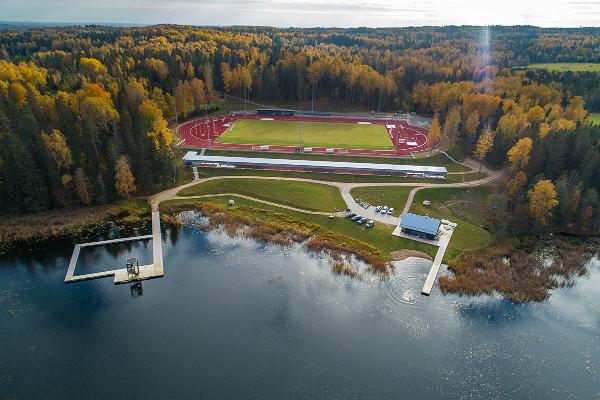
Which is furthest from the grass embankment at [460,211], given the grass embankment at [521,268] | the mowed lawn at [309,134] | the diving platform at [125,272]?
the diving platform at [125,272]

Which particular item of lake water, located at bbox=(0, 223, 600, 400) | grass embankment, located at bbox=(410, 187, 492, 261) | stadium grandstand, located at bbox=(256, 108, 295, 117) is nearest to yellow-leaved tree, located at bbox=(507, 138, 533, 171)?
grass embankment, located at bbox=(410, 187, 492, 261)

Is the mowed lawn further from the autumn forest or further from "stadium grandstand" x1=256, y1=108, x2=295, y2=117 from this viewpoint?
the autumn forest

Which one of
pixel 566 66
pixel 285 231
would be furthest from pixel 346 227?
pixel 566 66

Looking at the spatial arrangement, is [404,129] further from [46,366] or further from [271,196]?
[46,366]

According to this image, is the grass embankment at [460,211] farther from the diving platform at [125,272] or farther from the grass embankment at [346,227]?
the diving platform at [125,272]

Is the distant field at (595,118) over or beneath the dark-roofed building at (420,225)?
over

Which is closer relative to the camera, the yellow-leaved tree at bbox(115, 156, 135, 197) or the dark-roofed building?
the dark-roofed building

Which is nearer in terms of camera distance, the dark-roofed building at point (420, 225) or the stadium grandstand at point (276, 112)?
the dark-roofed building at point (420, 225)

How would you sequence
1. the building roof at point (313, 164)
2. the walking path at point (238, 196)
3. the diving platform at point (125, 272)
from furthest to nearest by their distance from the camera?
the building roof at point (313, 164) → the walking path at point (238, 196) → the diving platform at point (125, 272)
